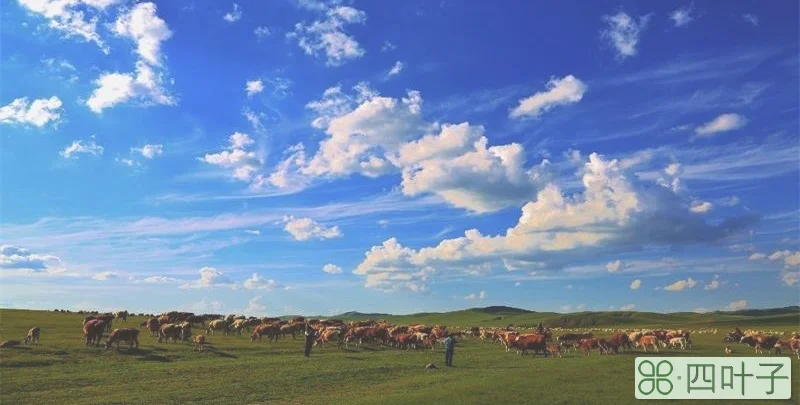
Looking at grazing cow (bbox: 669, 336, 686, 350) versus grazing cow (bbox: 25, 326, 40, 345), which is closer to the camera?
grazing cow (bbox: 25, 326, 40, 345)

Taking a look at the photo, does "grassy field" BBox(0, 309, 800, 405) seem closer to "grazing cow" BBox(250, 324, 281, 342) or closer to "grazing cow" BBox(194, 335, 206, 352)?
"grazing cow" BBox(194, 335, 206, 352)

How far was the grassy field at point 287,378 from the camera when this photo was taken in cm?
2414

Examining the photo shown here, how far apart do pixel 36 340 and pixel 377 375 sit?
2856cm

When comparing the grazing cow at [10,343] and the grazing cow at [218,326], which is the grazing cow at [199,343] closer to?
the grazing cow at [10,343]

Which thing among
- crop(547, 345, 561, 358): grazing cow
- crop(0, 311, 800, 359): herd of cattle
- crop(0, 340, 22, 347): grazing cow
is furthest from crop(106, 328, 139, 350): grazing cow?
crop(547, 345, 561, 358): grazing cow

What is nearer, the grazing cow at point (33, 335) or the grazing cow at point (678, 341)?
the grazing cow at point (33, 335)

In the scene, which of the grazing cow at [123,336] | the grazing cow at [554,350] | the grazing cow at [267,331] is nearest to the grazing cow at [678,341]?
the grazing cow at [554,350]

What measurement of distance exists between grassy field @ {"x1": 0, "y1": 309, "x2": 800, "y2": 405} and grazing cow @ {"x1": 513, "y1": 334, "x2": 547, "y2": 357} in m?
5.05

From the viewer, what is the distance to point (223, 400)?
2356 cm

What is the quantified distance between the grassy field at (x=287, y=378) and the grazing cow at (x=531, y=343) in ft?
16.6

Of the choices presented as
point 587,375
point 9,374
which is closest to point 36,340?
point 9,374

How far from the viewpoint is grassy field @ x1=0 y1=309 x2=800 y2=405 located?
24.1 m

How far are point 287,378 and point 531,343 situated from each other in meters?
26.6

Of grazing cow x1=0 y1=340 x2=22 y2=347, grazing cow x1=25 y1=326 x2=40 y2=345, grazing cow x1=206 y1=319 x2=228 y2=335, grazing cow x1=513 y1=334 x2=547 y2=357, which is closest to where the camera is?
grazing cow x1=0 y1=340 x2=22 y2=347
